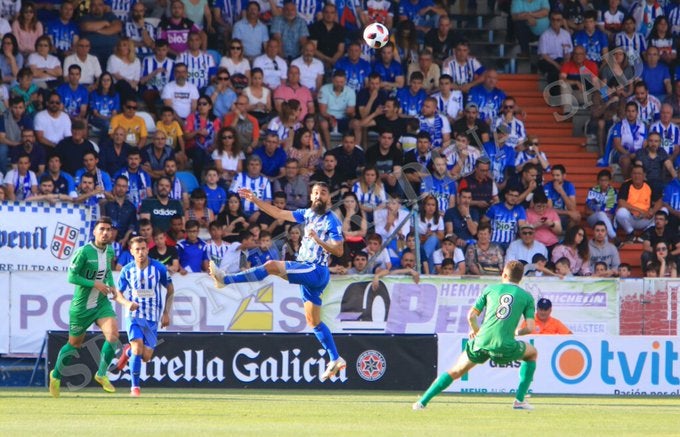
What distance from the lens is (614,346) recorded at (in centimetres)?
1822

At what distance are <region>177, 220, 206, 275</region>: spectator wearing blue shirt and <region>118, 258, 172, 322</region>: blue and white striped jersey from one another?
3.29 metres

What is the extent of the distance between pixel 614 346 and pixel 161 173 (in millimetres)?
7420

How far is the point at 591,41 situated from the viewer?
25219 mm

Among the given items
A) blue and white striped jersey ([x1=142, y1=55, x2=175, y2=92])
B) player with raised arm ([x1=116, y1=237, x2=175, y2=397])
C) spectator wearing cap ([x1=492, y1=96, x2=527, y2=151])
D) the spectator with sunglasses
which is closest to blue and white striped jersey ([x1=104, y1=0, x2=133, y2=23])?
blue and white striped jersey ([x1=142, y1=55, x2=175, y2=92])

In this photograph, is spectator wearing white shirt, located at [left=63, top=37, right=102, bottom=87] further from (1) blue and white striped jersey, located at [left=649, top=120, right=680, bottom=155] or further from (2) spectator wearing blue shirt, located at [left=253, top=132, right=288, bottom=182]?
(1) blue and white striped jersey, located at [left=649, top=120, right=680, bottom=155]

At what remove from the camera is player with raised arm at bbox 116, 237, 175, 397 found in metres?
15.9

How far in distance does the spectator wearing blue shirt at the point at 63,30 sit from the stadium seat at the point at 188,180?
339 centimetres

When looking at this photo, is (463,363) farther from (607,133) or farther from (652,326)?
(607,133)

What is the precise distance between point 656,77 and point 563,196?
→ 408 centimetres

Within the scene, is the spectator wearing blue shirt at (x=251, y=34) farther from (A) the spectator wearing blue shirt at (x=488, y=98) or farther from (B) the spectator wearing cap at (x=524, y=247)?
(B) the spectator wearing cap at (x=524, y=247)

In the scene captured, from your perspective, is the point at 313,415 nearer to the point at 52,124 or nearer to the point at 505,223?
the point at 505,223

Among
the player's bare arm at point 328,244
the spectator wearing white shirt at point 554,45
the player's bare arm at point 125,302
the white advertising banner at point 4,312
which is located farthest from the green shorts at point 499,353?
the spectator wearing white shirt at point 554,45

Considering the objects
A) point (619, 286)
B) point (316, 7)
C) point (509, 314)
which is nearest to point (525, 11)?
point (316, 7)

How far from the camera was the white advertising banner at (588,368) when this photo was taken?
59.6ft
